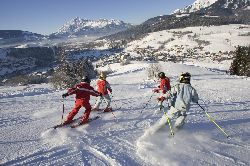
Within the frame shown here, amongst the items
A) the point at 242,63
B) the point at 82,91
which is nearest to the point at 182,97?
the point at 82,91

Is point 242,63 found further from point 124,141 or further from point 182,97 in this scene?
point 124,141

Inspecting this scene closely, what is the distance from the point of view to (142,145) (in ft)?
31.7

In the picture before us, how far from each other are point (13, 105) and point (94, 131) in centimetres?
956

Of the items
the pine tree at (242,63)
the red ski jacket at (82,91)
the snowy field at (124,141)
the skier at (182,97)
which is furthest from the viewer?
the pine tree at (242,63)

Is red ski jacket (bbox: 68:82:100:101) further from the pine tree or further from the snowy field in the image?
the pine tree

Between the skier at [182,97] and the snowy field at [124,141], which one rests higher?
the skier at [182,97]

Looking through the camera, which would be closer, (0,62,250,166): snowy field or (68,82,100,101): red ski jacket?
(0,62,250,166): snowy field

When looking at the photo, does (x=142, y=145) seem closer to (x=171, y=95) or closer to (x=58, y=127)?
(x=171, y=95)

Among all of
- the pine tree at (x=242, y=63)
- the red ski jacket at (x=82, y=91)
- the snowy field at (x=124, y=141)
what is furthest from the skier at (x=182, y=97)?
the pine tree at (x=242, y=63)

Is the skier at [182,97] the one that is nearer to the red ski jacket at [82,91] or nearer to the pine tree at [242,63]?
the red ski jacket at [82,91]

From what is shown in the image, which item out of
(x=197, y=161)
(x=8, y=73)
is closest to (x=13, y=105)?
(x=197, y=161)

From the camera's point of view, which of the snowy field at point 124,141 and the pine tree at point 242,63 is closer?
the snowy field at point 124,141

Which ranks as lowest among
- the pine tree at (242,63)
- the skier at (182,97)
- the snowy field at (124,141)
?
the pine tree at (242,63)

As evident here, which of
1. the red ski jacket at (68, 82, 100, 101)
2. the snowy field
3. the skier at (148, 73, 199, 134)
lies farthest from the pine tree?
the skier at (148, 73, 199, 134)
